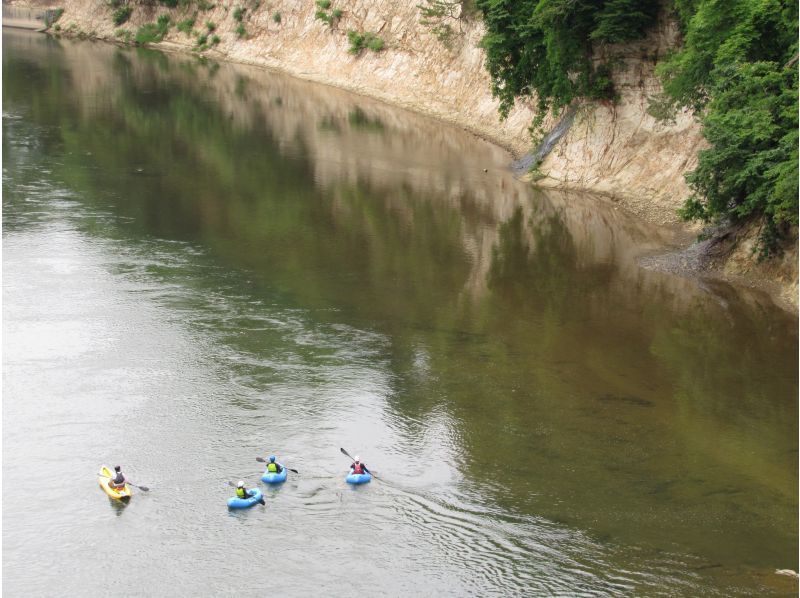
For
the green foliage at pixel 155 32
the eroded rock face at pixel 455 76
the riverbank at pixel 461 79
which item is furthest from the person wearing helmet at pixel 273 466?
the green foliage at pixel 155 32

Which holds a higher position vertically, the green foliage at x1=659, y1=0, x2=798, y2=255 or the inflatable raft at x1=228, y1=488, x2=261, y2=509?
the green foliage at x1=659, y1=0, x2=798, y2=255

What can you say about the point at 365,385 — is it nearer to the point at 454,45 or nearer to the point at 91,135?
the point at 91,135

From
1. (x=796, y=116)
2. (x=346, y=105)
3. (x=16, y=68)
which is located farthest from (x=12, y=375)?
(x=16, y=68)

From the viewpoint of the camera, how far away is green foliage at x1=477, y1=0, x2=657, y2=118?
49.7 m

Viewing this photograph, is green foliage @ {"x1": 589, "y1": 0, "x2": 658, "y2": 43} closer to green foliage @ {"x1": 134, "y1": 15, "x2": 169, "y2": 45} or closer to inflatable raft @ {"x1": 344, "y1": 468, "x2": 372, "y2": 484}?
inflatable raft @ {"x1": 344, "y1": 468, "x2": 372, "y2": 484}

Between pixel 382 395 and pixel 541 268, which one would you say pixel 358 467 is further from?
pixel 541 268

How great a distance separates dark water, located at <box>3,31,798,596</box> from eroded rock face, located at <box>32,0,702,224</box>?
2775 millimetres

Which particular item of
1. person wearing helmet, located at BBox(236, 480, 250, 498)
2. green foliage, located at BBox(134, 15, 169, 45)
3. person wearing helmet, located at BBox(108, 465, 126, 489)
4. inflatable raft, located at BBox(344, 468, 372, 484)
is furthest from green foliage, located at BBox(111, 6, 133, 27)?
person wearing helmet, located at BBox(236, 480, 250, 498)

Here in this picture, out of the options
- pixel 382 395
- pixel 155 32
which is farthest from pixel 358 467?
pixel 155 32

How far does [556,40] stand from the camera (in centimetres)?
5181

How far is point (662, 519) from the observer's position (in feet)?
81.3

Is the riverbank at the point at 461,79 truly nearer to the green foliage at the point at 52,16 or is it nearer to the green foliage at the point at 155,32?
the green foliage at the point at 155,32

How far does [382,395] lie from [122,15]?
102 metres

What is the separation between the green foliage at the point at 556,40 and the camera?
4972cm
